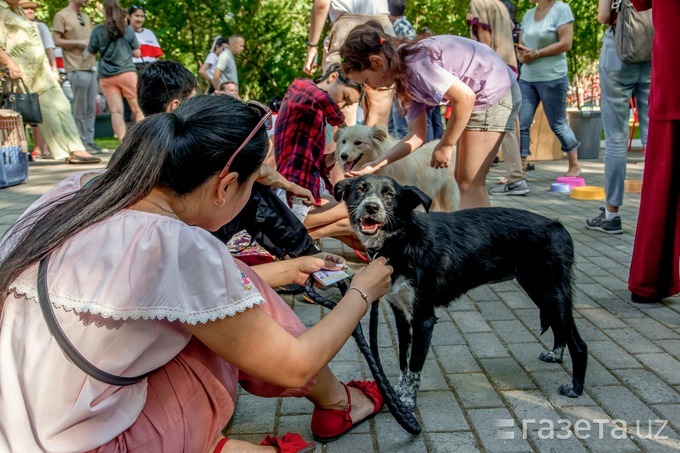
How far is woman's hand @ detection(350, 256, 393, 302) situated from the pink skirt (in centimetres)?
37

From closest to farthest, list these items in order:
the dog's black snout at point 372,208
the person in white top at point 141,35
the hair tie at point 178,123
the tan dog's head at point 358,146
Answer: the hair tie at point 178,123 → the dog's black snout at point 372,208 → the tan dog's head at point 358,146 → the person in white top at point 141,35

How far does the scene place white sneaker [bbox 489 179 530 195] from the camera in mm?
8375

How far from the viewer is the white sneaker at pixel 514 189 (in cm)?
838

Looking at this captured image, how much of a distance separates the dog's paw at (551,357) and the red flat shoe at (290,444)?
1.54 metres

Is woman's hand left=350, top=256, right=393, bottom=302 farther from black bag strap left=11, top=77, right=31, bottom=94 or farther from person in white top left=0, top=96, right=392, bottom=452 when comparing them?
black bag strap left=11, top=77, right=31, bottom=94

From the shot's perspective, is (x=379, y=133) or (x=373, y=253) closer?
(x=373, y=253)

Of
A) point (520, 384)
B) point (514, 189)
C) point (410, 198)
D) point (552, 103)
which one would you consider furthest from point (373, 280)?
point (552, 103)

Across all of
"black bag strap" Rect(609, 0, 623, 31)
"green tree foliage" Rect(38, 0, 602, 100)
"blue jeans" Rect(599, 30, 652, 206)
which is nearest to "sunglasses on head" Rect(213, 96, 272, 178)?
"black bag strap" Rect(609, 0, 623, 31)

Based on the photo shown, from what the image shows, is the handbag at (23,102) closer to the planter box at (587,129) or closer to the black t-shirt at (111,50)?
the black t-shirt at (111,50)

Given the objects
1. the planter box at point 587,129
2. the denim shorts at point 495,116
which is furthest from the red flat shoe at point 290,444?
the planter box at point 587,129

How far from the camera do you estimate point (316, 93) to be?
483cm

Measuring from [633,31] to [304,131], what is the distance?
2779 mm

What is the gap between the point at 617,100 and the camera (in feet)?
18.0

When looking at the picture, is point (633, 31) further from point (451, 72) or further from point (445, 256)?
point (445, 256)
